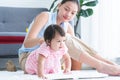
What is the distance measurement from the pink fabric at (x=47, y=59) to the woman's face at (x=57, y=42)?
0.04m

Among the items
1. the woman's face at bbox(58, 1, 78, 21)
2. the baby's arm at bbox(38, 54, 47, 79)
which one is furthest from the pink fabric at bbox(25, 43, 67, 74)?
the woman's face at bbox(58, 1, 78, 21)

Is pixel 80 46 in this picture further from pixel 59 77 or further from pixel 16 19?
pixel 16 19

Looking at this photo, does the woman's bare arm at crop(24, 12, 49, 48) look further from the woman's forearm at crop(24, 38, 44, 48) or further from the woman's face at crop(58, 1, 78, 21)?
the woman's face at crop(58, 1, 78, 21)

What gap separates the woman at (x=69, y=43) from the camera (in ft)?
5.76

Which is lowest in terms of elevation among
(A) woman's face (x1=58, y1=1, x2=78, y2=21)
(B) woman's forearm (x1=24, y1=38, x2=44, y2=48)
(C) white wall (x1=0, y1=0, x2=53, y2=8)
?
(B) woman's forearm (x1=24, y1=38, x2=44, y2=48)

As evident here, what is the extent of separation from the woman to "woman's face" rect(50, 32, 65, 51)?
92 mm

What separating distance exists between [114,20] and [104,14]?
0.16m

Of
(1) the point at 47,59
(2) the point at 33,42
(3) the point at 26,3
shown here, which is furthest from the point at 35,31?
(3) the point at 26,3

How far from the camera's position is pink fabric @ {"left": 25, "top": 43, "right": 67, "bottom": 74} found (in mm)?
1662

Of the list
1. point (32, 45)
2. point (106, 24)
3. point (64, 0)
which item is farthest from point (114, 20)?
point (32, 45)

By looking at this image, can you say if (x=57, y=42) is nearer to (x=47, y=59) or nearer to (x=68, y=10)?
(x=47, y=59)

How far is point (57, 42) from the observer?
1.63 metres

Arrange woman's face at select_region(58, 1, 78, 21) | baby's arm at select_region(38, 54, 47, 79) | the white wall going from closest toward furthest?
baby's arm at select_region(38, 54, 47, 79) < woman's face at select_region(58, 1, 78, 21) < the white wall

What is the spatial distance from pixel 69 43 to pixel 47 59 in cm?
→ 20
